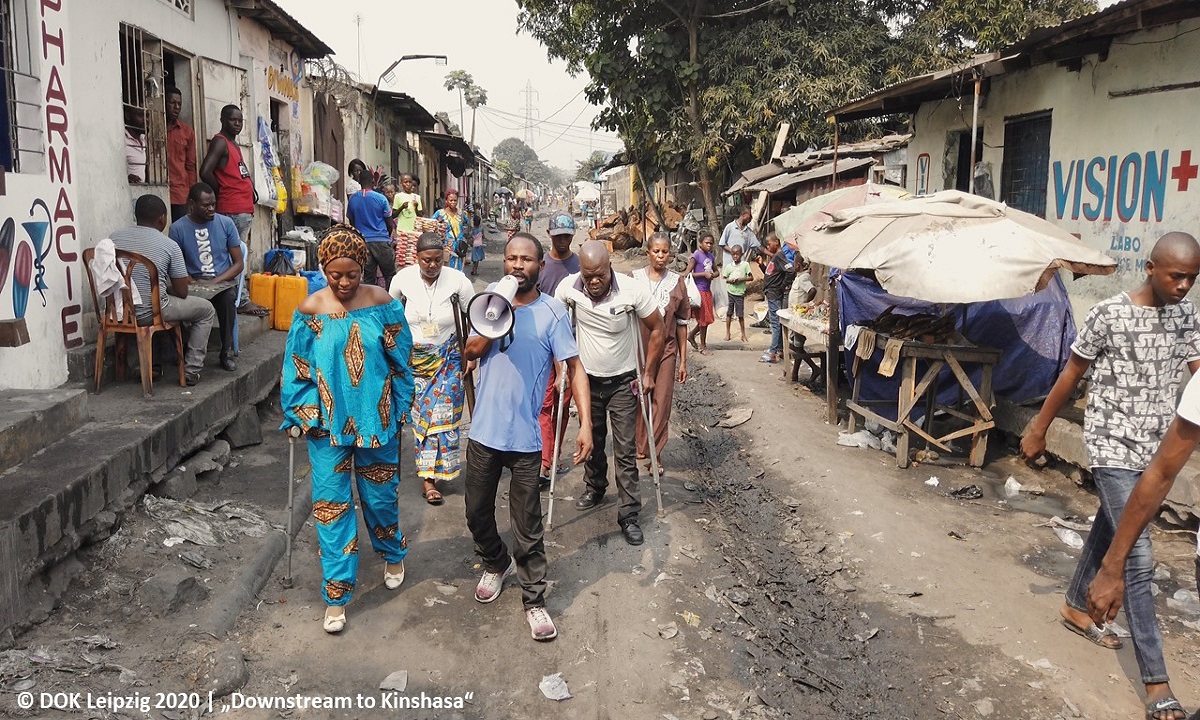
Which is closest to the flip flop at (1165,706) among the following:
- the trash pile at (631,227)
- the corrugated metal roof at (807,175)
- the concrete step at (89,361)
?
the concrete step at (89,361)

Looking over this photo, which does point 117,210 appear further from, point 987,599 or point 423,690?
point 987,599

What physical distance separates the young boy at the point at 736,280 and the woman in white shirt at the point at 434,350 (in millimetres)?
8167

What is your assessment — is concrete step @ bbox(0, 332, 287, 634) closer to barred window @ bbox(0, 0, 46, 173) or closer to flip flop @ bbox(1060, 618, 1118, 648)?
barred window @ bbox(0, 0, 46, 173)

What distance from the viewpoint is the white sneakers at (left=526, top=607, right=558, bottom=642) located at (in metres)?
4.33

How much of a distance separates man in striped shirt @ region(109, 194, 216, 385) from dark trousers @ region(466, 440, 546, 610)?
3.20 meters

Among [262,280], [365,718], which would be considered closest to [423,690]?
[365,718]

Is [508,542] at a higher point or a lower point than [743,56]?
lower

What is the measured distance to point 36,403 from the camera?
16.3 feet

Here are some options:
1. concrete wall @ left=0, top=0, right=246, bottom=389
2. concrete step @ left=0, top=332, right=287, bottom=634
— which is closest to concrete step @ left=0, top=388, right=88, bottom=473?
concrete step @ left=0, top=332, right=287, bottom=634

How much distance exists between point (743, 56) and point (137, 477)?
58.2 ft

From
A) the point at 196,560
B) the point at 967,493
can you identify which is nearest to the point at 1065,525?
the point at 967,493

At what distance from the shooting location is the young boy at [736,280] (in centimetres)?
1348

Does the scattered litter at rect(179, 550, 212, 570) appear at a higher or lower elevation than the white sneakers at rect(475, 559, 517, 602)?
higher

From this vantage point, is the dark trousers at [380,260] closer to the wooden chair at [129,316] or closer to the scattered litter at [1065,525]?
the wooden chair at [129,316]
